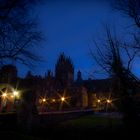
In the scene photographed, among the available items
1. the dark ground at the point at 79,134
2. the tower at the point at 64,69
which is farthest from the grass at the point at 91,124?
the tower at the point at 64,69

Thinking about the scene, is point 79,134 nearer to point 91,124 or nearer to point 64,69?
point 91,124

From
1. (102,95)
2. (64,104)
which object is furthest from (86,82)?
(64,104)

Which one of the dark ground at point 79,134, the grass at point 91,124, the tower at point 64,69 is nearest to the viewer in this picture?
the dark ground at point 79,134

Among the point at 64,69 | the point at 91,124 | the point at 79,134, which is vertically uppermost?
the point at 64,69

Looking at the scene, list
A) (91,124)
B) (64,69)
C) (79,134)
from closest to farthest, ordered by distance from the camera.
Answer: (79,134), (91,124), (64,69)

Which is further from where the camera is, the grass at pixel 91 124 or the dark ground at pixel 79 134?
the grass at pixel 91 124

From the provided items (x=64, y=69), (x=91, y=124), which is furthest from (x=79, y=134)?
(x=64, y=69)

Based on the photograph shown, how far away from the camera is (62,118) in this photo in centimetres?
3319

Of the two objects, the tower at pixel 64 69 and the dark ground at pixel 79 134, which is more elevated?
the tower at pixel 64 69

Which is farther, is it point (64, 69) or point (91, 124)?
point (64, 69)

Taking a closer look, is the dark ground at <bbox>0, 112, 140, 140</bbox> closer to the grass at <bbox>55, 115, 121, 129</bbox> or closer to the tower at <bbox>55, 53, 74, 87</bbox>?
Result: the grass at <bbox>55, 115, 121, 129</bbox>

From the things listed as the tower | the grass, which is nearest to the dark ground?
the grass

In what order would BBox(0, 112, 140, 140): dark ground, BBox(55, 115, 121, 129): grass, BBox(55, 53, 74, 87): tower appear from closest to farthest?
BBox(0, 112, 140, 140): dark ground
BBox(55, 115, 121, 129): grass
BBox(55, 53, 74, 87): tower

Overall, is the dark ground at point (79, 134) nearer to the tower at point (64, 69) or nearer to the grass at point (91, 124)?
the grass at point (91, 124)
